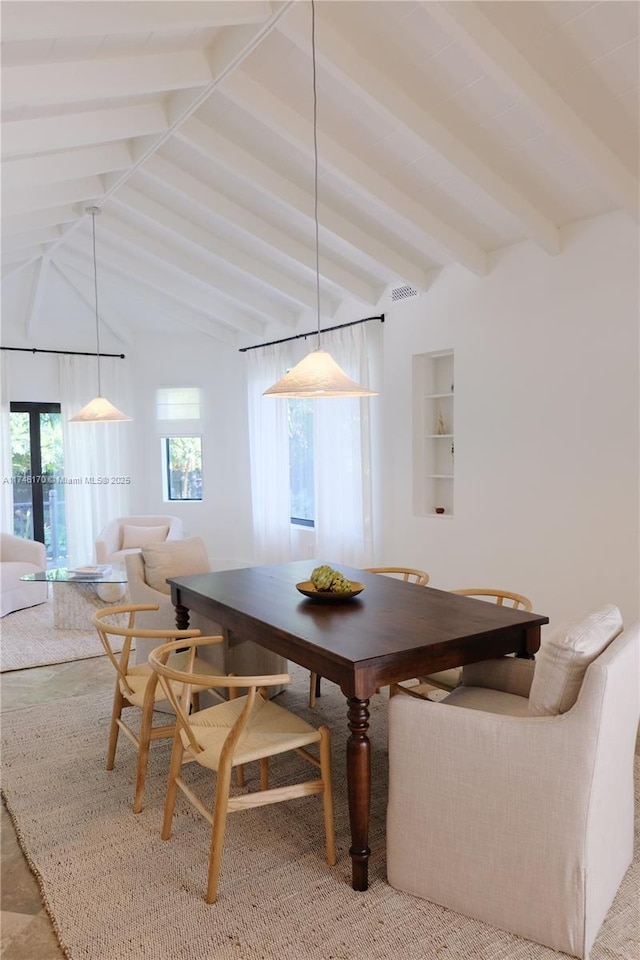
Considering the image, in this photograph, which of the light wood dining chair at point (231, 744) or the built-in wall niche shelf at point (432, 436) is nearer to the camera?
the light wood dining chair at point (231, 744)

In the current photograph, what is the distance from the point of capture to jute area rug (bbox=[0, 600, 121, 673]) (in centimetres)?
467

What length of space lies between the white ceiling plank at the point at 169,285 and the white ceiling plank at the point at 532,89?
176 inches

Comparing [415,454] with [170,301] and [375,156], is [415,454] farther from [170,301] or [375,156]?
[170,301]

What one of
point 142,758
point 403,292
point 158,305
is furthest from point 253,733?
point 158,305

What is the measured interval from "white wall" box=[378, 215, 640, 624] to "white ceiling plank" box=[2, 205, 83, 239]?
2.91 metres

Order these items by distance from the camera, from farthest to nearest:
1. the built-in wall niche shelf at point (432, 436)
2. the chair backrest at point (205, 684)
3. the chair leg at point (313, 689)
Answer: the built-in wall niche shelf at point (432, 436), the chair leg at point (313, 689), the chair backrest at point (205, 684)

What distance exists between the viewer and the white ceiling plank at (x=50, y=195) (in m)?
4.59

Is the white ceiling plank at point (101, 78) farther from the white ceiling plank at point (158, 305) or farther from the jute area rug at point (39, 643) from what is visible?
the white ceiling plank at point (158, 305)

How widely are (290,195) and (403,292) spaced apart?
1403 millimetres

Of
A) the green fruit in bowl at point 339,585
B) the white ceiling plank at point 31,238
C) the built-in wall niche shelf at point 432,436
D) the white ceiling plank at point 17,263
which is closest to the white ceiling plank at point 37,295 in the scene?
the white ceiling plank at point 17,263

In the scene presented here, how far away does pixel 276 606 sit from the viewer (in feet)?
9.74

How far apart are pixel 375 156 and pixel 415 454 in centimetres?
242

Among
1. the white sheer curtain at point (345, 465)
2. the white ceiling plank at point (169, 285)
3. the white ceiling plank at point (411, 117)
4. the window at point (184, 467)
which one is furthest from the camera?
the window at point (184, 467)

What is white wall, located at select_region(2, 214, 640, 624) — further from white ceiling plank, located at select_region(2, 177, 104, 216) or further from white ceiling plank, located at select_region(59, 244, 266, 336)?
white ceiling plank, located at select_region(2, 177, 104, 216)
